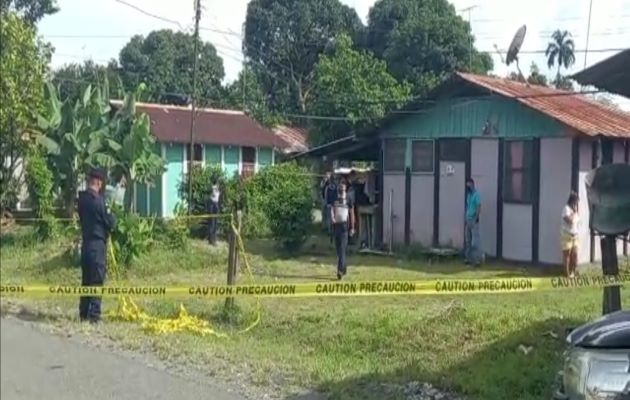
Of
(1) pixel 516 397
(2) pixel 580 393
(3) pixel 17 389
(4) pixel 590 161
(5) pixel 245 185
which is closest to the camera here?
(2) pixel 580 393

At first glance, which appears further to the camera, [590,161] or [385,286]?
[590,161]

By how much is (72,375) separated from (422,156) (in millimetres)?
13233

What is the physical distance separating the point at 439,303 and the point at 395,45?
1508 cm

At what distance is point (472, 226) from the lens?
687 inches

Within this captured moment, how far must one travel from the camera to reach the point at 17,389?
569cm

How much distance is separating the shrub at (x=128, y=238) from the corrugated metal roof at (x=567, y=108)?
7321 mm

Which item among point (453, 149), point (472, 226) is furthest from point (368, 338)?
point (453, 149)

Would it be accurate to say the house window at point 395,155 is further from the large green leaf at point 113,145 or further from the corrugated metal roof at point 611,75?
the corrugated metal roof at point 611,75

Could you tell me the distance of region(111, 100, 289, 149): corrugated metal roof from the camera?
2698 centimetres

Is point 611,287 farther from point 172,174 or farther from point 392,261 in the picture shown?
point 172,174

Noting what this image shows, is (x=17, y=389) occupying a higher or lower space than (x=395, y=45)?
lower

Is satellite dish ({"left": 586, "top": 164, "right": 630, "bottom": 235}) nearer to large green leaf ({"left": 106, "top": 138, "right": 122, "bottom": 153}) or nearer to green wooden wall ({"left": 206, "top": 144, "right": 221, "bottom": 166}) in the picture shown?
large green leaf ({"left": 106, "top": 138, "right": 122, "bottom": 153})

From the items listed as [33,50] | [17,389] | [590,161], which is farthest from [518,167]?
[17,389]

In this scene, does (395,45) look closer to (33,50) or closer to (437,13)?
(437,13)
